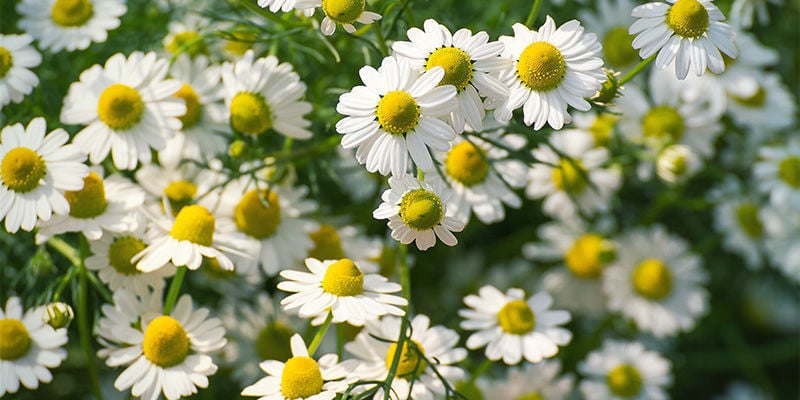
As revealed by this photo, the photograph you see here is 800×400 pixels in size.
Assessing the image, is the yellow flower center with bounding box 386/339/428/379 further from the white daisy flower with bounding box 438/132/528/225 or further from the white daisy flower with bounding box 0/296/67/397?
the white daisy flower with bounding box 0/296/67/397

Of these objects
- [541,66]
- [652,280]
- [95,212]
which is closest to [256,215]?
[95,212]

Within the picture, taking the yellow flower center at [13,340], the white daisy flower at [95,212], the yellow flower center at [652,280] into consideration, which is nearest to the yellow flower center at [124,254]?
the white daisy flower at [95,212]

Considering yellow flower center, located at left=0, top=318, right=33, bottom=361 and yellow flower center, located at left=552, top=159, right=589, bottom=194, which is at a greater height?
yellow flower center, located at left=552, top=159, right=589, bottom=194

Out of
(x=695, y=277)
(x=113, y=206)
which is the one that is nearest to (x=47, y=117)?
(x=113, y=206)

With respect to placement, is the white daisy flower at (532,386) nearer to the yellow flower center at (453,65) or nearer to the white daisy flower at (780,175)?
the yellow flower center at (453,65)

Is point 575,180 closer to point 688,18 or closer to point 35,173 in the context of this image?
point 688,18

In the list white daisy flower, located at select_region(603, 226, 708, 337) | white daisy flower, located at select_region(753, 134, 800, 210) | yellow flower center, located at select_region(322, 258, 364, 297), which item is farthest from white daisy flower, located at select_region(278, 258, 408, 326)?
white daisy flower, located at select_region(753, 134, 800, 210)
